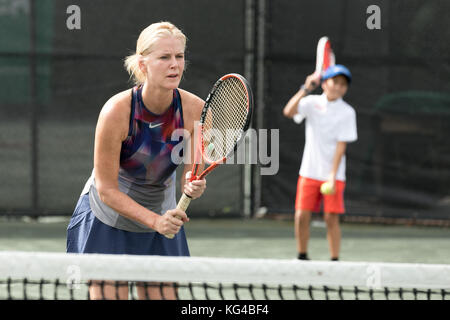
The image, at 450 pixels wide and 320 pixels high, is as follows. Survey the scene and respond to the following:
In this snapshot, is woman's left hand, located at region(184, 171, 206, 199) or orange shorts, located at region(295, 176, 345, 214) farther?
orange shorts, located at region(295, 176, 345, 214)

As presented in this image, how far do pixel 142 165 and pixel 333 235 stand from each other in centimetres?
250

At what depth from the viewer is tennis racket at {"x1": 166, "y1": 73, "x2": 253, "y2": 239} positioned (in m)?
2.66

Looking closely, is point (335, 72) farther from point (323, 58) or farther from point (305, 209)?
point (305, 209)

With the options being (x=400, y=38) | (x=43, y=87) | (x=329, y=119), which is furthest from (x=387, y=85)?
(x=43, y=87)

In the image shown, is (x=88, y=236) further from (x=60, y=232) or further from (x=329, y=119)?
(x=60, y=232)

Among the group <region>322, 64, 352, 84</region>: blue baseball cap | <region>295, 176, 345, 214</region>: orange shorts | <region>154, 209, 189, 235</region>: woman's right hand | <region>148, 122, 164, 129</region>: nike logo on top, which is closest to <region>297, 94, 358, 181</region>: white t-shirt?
<region>295, 176, 345, 214</region>: orange shorts

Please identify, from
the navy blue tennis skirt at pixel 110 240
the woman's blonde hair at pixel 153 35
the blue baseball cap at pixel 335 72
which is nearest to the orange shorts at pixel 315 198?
the blue baseball cap at pixel 335 72

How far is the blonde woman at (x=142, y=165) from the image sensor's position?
8.25 ft

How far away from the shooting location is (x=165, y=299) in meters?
2.74

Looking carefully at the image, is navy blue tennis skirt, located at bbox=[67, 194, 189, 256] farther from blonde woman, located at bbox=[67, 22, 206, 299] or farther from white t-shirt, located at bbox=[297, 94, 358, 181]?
white t-shirt, located at bbox=[297, 94, 358, 181]

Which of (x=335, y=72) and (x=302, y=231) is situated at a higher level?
(x=335, y=72)

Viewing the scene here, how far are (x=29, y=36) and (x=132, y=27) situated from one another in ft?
2.81

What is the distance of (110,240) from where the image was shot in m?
2.76
